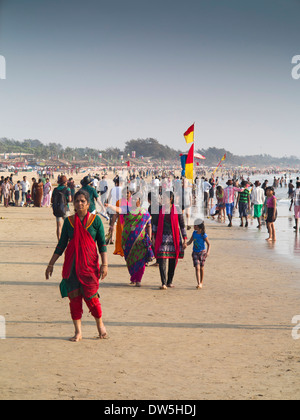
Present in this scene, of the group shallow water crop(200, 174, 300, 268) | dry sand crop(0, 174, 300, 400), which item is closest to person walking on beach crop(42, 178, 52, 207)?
shallow water crop(200, 174, 300, 268)

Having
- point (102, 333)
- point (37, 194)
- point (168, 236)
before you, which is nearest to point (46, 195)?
point (37, 194)

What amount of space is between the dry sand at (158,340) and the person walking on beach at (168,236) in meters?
Result: 0.50

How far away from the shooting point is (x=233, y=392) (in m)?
4.31

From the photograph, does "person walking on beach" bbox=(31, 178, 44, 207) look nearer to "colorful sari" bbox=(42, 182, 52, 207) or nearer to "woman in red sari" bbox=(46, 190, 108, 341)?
A: "colorful sari" bbox=(42, 182, 52, 207)

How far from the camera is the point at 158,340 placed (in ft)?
18.8

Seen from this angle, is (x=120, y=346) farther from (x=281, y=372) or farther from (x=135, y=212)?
(x=135, y=212)

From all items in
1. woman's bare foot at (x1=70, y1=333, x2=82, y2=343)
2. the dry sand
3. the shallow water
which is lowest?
the dry sand

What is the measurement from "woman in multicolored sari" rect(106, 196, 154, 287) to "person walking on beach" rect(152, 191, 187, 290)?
23 centimetres

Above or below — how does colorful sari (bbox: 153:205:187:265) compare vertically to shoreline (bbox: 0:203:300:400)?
above

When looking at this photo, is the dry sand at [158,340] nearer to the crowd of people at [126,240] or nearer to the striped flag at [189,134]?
the crowd of people at [126,240]

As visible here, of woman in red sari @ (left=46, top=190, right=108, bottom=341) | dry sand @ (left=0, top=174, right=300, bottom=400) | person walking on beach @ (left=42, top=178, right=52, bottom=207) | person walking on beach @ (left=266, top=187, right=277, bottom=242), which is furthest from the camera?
person walking on beach @ (left=42, top=178, right=52, bottom=207)

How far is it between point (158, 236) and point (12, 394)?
4326mm

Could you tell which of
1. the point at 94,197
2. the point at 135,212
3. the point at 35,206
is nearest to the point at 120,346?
the point at 135,212

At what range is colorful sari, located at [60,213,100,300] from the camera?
540 cm
